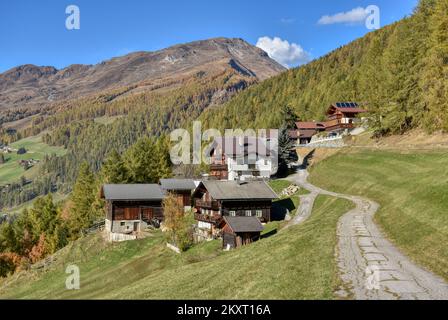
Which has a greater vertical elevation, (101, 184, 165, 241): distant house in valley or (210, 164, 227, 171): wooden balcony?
(210, 164, 227, 171): wooden balcony

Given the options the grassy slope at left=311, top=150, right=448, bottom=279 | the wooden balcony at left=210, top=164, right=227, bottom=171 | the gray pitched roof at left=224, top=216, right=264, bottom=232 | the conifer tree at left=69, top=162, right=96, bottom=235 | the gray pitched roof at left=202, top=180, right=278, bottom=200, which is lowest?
the conifer tree at left=69, top=162, right=96, bottom=235

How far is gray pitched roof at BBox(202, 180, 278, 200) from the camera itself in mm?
64125

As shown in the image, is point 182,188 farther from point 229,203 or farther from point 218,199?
point 218,199

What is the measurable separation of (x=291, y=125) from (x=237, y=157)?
1769 inches

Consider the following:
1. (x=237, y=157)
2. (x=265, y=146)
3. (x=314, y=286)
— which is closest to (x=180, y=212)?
(x=237, y=157)

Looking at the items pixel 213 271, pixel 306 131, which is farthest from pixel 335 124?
pixel 213 271

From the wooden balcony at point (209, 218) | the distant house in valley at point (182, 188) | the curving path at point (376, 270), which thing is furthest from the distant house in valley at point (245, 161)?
the curving path at point (376, 270)

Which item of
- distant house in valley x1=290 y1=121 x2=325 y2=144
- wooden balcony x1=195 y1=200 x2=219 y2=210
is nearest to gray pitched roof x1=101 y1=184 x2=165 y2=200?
wooden balcony x1=195 y1=200 x2=219 y2=210

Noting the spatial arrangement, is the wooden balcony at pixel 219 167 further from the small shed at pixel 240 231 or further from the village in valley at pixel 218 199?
the small shed at pixel 240 231

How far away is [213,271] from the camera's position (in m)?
33.5

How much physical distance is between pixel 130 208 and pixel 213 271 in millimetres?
46804

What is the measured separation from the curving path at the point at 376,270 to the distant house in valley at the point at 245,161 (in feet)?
155

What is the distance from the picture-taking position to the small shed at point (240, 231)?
52844 mm

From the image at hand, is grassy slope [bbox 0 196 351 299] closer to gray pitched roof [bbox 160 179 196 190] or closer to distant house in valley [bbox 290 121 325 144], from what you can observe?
gray pitched roof [bbox 160 179 196 190]
